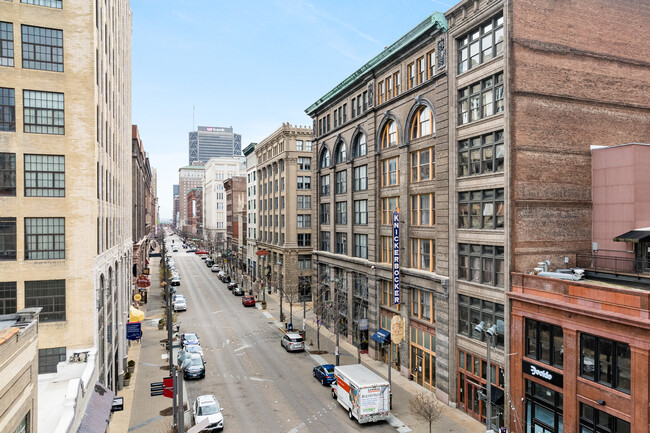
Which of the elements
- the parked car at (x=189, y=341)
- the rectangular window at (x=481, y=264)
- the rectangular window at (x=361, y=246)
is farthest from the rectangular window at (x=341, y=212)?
the rectangular window at (x=481, y=264)

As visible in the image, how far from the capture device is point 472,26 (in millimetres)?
28547

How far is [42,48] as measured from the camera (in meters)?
23.9

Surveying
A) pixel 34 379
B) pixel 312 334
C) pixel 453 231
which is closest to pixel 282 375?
pixel 312 334

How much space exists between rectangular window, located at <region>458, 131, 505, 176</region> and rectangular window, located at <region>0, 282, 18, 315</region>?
26.9 meters

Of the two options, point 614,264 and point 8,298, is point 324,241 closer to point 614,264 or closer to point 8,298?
point 614,264

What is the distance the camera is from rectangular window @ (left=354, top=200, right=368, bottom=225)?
1742 inches

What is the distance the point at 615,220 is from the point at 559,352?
9.26 m

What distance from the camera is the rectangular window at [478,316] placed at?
27.0 meters

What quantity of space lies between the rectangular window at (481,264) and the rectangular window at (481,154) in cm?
483

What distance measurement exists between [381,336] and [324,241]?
19.0 m

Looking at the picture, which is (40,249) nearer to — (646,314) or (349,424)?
(349,424)

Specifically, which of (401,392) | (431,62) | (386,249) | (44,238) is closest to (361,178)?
(386,249)

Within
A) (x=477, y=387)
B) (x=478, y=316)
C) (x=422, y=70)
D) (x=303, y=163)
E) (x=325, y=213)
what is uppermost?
(x=422, y=70)

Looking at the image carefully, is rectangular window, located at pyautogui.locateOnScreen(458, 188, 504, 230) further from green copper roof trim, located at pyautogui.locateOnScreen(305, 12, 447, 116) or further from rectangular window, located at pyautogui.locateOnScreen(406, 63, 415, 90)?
green copper roof trim, located at pyautogui.locateOnScreen(305, 12, 447, 116)
